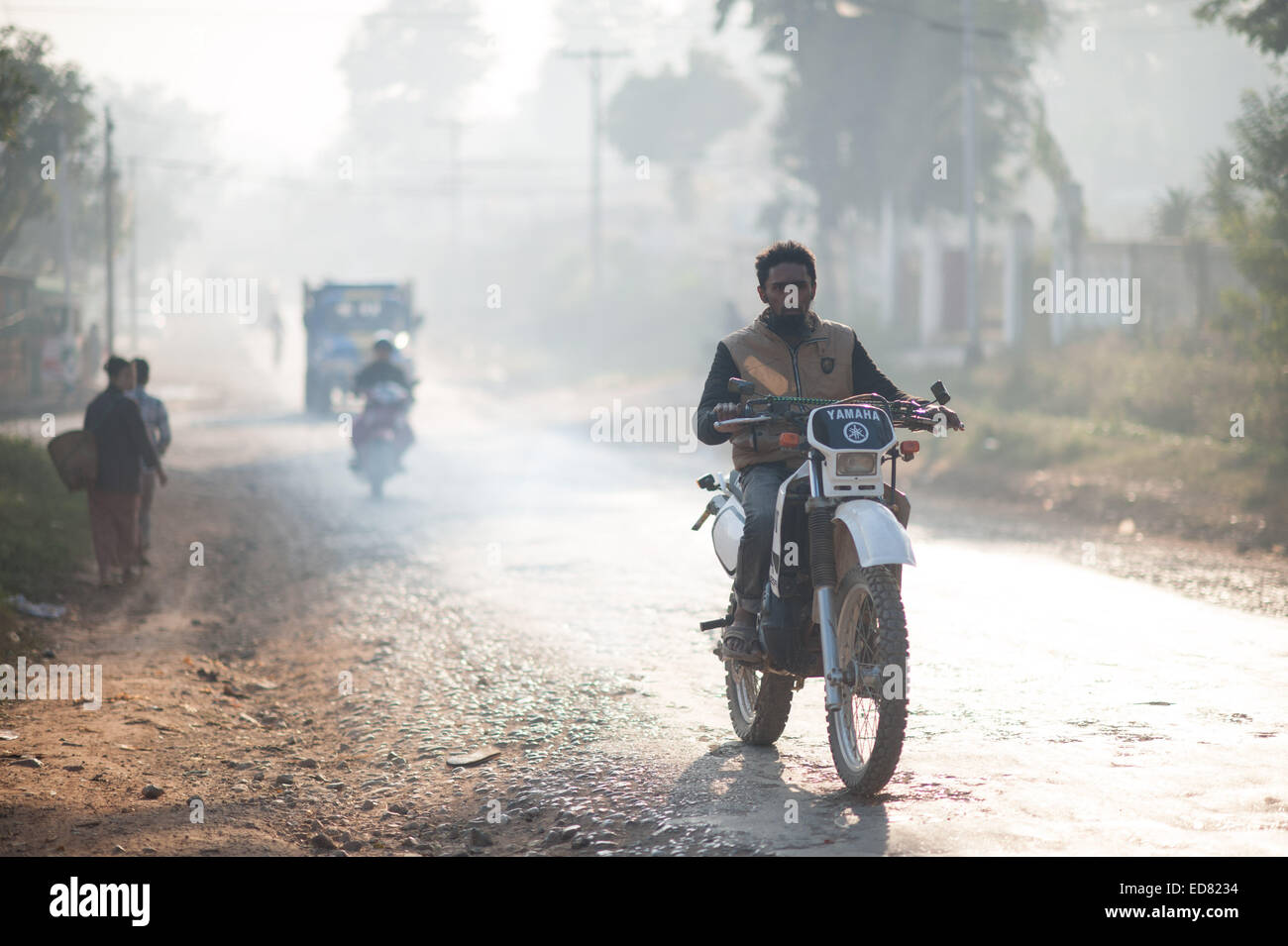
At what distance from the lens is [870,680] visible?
498 centimetres

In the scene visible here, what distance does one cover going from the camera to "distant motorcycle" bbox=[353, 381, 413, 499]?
1667 centimetres

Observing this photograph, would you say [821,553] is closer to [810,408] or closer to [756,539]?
[756,539]

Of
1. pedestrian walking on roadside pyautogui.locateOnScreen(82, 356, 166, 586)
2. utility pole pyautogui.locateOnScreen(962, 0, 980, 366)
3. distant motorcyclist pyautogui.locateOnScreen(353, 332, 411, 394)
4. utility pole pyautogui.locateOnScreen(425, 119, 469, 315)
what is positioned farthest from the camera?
utility pole pyautogui.locateOnScreen(425, 119, 469, 315)

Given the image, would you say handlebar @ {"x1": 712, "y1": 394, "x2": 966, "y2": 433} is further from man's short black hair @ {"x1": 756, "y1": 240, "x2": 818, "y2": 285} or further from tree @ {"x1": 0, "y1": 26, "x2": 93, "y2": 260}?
tree @ {"x1": 0, "y1": 26, "x2": 93, "y2": 260}

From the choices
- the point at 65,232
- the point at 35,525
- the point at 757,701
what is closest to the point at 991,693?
the point at 757,701

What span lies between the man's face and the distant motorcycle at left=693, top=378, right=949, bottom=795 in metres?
0.51

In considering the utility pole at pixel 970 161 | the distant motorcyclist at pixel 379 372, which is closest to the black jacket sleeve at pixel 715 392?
the distant motorcyclist at pixel 379 372

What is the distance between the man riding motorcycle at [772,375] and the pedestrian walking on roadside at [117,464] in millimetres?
6857

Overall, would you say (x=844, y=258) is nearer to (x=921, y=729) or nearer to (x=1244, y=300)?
(x=1244, y=300)

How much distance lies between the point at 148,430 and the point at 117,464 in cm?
63

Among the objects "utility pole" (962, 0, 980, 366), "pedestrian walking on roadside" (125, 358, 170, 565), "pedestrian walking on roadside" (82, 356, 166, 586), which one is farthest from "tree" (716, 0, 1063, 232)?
"pedestrian walking on roadside" (82, 356, 166, 586)

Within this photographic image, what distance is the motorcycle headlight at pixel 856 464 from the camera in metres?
5.28

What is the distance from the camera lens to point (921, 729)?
6.16 metres
